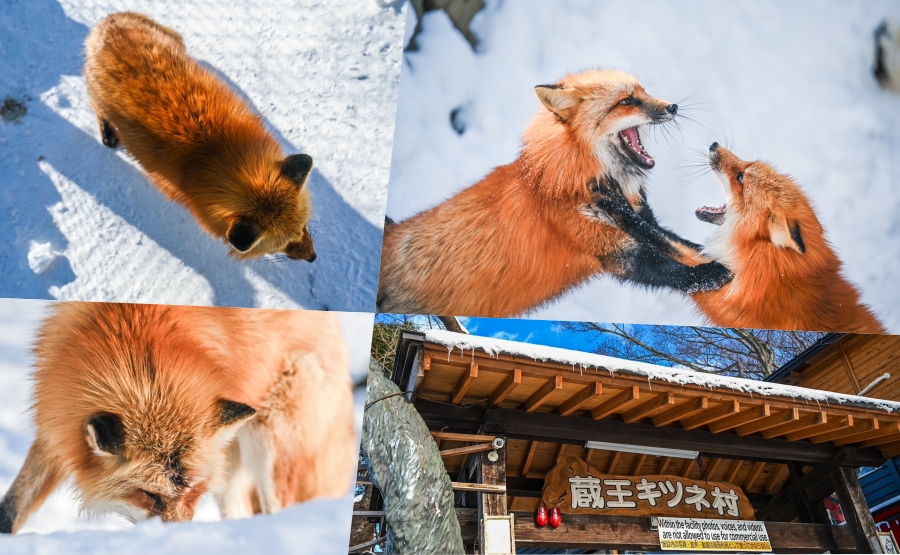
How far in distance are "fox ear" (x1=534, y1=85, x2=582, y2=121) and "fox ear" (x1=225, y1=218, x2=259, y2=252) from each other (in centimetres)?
257

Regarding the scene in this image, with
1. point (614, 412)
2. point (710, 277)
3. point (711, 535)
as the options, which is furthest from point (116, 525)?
point (710, 277)

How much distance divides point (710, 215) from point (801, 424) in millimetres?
1698

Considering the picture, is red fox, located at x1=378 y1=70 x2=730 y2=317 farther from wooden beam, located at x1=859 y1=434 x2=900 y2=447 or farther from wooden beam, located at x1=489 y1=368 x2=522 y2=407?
wooden beam, located at x1=859 y1=434 x2=900 y2=447

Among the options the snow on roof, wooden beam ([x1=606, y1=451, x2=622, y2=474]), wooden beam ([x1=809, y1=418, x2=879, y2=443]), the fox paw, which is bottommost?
wooden beam ([x1=606, y1=451, x2=622, y2=474])

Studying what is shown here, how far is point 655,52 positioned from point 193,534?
16.4 feet

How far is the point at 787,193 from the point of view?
495 centimetres

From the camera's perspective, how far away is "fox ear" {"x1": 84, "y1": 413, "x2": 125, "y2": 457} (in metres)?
3.70

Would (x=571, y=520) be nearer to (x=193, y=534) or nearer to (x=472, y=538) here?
(x=472, y=538)

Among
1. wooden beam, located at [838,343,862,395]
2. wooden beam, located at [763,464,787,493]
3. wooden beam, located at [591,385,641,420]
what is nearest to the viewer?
wooden beam, located at [591,385,641,420]

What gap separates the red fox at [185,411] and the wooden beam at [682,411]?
2.18m

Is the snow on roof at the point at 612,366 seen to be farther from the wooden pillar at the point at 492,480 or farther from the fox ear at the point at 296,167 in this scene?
the fox ear at the point at 296,167

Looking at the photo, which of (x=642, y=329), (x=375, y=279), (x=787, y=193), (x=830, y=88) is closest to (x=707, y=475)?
(x=642, y=329)

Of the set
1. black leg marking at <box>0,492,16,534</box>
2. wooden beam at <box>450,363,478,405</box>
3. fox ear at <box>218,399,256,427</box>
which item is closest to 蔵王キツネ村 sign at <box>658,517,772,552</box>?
wooden beam at <box>450,363,478,405</box>

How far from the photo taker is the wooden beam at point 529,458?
14.7 ft
